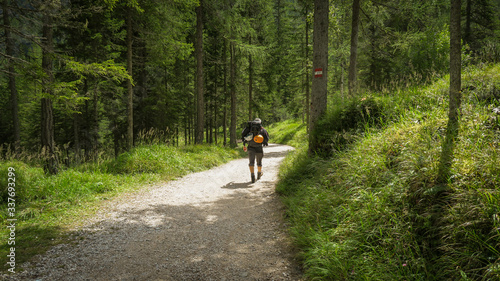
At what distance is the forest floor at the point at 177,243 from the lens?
10.4ft

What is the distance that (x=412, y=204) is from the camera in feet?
9.50

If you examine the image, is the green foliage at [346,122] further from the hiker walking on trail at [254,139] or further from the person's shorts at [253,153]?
the person's shorts at [253,153]

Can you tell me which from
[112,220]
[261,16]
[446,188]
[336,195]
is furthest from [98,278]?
[261,16]

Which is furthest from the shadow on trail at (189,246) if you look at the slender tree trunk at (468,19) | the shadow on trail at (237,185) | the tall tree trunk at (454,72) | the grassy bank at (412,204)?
the slender tree trunk at (468,19)

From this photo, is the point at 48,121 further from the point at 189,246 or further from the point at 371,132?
the point at 371,132

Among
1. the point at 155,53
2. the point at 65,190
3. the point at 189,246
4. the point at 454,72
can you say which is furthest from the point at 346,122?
the point at 155,53

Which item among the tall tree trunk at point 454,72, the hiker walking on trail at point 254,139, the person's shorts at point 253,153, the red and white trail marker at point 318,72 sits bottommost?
the person's shorts at point 253,153

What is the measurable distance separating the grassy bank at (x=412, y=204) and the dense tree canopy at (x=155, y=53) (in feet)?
6.51

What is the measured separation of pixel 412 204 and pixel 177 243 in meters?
3.63

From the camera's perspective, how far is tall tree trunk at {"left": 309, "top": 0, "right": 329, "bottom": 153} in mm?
6738

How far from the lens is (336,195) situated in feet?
13.0

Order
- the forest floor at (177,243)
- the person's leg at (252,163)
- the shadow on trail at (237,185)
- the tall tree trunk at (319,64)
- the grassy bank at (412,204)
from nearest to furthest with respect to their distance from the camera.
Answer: the grassy bank at (412,204), the forest floor at (177,243), the tall tree trunk at (319,64), the shadow on trail at (237,185), the person's leg at (252,163)

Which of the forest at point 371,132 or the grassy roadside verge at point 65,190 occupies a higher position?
the forest at point 371,132

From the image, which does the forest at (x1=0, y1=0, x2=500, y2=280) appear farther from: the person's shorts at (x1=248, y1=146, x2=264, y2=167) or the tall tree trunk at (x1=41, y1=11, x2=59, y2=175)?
the person's shorts at (x1=248, y1=146, x2=264, y2=167)
